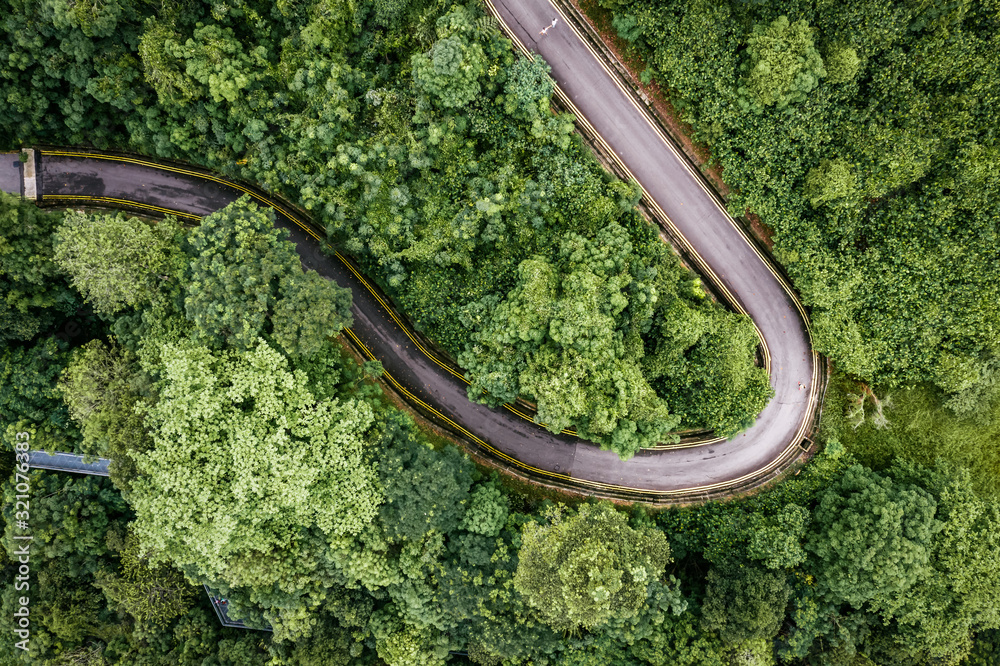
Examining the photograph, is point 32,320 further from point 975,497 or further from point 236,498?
point 975,497

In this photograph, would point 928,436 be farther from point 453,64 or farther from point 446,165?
point 453,64

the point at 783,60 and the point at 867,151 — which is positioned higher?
the point at 783,60

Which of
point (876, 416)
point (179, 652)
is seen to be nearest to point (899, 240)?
point (876, 416)

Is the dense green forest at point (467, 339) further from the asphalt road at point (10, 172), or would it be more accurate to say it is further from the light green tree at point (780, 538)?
the asphalt road at point (10, 172)

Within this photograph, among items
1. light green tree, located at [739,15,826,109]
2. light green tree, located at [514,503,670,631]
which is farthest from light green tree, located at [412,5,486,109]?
light green tree, located at [514,503,670,631]

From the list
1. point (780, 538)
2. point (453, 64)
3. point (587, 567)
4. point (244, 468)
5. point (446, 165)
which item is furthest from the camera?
point (780, 538)

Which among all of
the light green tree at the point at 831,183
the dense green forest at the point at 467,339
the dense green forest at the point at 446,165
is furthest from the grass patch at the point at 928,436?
the light green tree at the point at 831,183

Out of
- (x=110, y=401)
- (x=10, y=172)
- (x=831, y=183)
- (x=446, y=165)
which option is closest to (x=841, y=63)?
(x=831, y=183)
